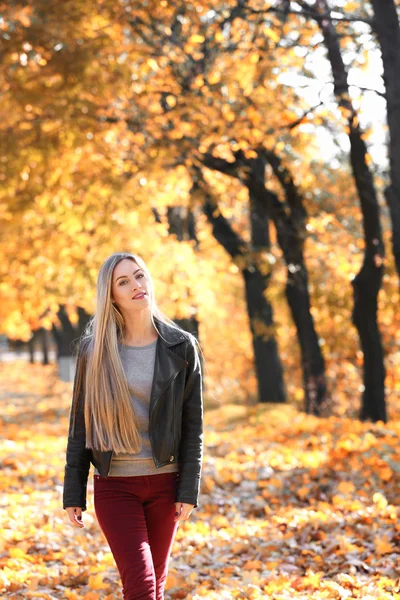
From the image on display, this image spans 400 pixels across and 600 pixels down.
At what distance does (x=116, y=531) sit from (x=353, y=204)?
1303 centimetres

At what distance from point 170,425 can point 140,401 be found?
19 cm

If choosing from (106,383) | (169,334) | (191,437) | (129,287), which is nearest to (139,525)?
(191,437)

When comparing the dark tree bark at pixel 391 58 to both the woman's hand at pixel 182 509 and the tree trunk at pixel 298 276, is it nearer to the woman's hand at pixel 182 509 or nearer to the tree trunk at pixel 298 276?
the woman's hand at pixel 182 509

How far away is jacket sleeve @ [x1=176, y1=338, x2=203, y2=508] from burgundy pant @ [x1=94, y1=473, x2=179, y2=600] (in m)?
0.07

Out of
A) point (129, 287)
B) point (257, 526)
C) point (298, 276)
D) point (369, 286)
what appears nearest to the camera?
point (129, 287)

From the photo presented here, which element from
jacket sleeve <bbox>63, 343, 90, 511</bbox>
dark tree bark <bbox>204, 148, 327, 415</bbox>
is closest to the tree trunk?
dark tree bark <bbox>204, 148, 327, 415</bbox>

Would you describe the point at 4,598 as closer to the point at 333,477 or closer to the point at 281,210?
the point at 333,477

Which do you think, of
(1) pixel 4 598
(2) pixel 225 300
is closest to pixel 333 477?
(1) pixel 4 598

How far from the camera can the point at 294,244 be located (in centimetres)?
1354

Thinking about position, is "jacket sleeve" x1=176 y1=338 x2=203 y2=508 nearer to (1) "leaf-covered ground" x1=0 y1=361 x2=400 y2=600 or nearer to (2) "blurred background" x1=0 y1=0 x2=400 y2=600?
(2) "blurred background" x1=0 y1=0 x2=400 y2=600

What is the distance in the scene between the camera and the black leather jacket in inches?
144

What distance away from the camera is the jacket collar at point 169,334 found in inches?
150

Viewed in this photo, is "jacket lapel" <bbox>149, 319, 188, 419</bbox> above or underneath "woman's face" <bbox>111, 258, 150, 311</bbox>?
underneath

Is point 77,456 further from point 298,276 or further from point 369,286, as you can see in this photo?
point 298,276
